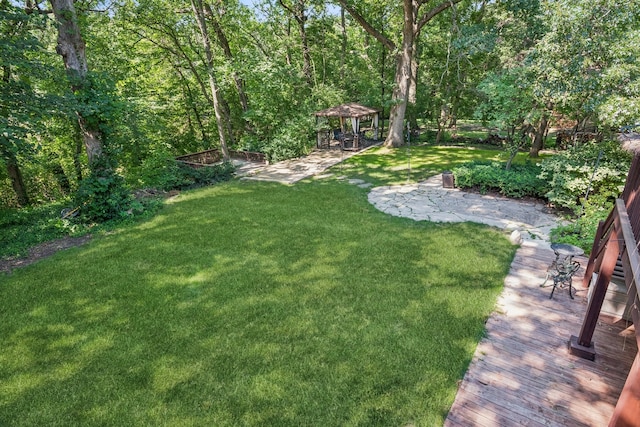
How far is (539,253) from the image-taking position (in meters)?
6.35

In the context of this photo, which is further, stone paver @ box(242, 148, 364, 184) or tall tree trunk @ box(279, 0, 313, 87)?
tall tree trunk @ box(279, 0, 313, 87)

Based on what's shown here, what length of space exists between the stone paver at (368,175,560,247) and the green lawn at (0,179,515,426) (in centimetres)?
75

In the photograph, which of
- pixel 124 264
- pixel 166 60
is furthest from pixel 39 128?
pixel 166 60

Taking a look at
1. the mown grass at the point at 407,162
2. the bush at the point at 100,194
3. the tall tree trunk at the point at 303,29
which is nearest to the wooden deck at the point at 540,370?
the mown grass at the point at 407,162

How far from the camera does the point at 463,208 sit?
8922 millimetres

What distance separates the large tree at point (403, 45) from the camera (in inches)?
560

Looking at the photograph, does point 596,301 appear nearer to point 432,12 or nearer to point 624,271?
point 624,271

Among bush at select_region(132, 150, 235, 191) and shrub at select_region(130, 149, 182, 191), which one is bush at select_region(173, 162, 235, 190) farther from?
shrub at select_region(130, 149, 182, 191)

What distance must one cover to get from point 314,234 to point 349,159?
8.75 m

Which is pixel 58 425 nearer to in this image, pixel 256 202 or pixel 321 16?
pixel 256 202

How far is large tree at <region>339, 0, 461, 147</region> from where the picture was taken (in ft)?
46.7

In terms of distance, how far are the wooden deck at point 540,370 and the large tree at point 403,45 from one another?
1340 centimetres

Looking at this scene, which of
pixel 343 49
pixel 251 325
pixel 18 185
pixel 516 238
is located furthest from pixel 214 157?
pixel 516 238

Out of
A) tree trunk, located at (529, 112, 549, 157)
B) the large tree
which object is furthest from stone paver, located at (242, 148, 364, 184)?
tree trunk, located at (529, 112, 549, 157)
